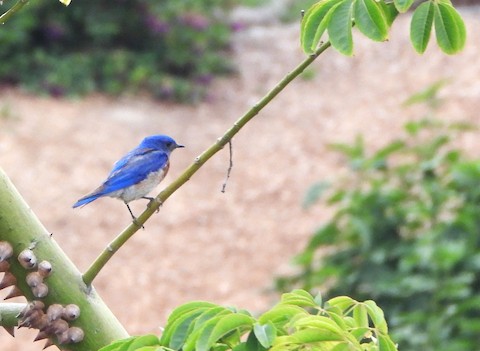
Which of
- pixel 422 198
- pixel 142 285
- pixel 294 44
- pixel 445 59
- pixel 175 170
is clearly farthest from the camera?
pixel 294 44

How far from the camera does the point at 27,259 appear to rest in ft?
4.80

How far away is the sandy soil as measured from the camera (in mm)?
7461

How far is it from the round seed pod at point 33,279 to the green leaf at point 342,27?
582 mm

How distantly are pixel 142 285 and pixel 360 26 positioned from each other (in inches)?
238

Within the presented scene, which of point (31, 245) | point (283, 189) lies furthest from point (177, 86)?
point (31, 245)

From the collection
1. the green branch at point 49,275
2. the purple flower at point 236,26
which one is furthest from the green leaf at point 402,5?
the purple flower at point 236,26

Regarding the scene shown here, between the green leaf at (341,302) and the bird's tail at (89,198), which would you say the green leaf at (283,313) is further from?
the bird's tail at (89,198)

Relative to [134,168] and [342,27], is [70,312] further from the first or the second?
[134,168]

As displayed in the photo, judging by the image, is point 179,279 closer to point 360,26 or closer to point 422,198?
point 422,198

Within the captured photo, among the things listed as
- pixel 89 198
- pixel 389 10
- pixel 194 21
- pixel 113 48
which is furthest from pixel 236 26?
pixel 389 10

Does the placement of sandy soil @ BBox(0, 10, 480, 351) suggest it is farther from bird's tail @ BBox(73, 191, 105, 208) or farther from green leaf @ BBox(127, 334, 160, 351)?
green leaf @ BBox(127, 334, 160, 351)

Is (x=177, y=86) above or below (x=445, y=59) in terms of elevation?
above

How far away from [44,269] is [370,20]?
63 centimetres

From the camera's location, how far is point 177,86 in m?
9.84
